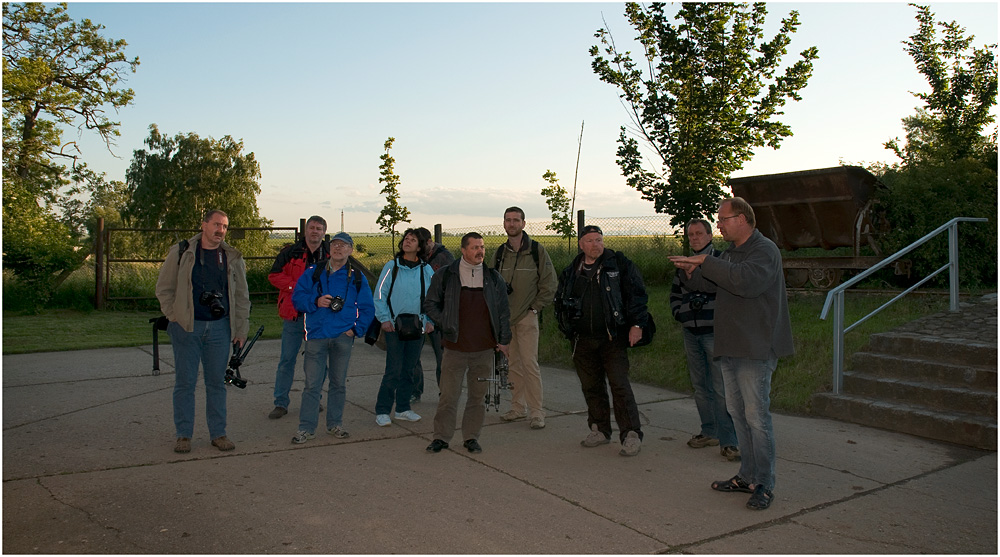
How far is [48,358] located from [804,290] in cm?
1073

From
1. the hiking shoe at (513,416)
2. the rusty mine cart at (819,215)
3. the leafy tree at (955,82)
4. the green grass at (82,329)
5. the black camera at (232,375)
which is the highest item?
the leafy tree at (955,82)

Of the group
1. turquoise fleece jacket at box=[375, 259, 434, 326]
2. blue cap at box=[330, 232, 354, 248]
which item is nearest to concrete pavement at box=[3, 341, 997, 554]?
turquoise fleece jacket at box=[375, 259, 434, 326]

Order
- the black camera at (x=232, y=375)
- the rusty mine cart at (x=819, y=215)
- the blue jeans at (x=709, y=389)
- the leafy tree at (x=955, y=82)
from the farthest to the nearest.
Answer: the leafy tree at (x=955, y=82)
the rusty mine cart at (x=819, y=215)
the black camera at (x=232, y=375)
the blue jeans at (x=709, y=389)

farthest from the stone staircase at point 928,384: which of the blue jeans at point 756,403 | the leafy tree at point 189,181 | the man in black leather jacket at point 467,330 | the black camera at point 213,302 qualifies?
the leafy tree at point 189,181

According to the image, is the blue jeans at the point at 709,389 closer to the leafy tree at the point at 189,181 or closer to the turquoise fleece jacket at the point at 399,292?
the turquoise fleece jacket at the point at 399,292

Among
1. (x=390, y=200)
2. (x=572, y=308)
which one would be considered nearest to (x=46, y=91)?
(x=390, y=200)

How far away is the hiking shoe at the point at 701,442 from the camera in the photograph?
5840 mm

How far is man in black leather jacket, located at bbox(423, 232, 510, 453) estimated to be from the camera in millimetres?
5703

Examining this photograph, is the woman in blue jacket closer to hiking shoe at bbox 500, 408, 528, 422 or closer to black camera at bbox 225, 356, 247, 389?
hiking shoe at bbox 500, 408, 528, 422

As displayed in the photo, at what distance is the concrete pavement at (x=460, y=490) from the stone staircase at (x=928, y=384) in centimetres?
21

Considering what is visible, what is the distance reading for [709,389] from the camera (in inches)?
228

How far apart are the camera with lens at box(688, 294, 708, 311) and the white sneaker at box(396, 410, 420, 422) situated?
2582 mm

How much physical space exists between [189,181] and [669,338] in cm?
4314

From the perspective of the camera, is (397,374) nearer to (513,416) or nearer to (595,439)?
(513,416)
